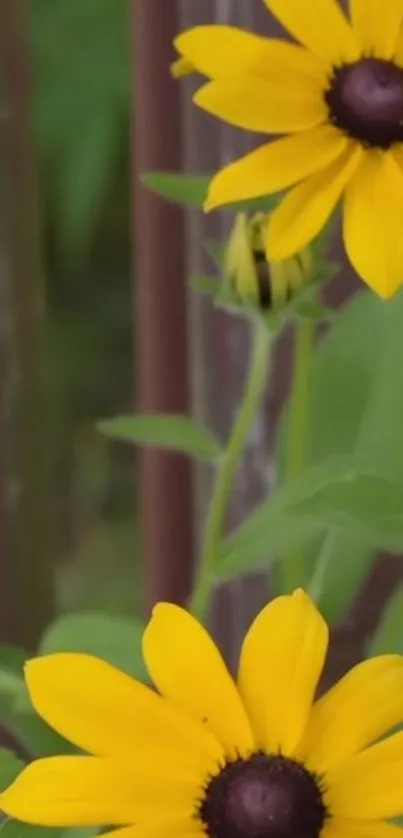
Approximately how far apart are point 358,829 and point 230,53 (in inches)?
6.7

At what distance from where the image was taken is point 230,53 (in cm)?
33

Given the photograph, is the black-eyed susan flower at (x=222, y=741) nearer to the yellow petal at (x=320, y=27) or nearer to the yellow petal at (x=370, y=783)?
the yellow petal at (x=370, y=783)

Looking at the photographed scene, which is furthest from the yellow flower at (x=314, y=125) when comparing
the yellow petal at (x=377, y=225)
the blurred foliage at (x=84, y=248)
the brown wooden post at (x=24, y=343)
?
the blurred foliage at (x=84, y=248)

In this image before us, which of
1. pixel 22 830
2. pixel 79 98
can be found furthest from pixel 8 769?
pixel 79 98

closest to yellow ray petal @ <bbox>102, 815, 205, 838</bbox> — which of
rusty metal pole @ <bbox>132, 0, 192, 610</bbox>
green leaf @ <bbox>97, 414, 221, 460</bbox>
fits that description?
A: green leaf @ <bbox>97, 414, 221, 460</bbox>

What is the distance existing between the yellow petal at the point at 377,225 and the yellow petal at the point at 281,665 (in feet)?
0.24

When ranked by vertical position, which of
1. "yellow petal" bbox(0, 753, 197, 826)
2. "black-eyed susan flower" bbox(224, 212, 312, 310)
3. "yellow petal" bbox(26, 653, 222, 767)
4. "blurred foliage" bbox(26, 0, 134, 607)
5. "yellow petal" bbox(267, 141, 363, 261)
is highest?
"yellow petal" bbox(267, 141, 363, 261)

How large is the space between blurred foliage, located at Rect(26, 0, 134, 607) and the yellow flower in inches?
23.3

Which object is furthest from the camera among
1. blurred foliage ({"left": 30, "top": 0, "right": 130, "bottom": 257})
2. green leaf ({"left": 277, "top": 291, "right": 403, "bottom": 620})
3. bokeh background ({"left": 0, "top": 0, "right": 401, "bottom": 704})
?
blurred foliage ({"left": 30, "top": 0, "right": 130, "bottom": 257})

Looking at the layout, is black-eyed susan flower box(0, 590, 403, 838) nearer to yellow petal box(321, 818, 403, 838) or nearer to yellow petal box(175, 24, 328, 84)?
yellow petal box(321, 818, 403, 838)

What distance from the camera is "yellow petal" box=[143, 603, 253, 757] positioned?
308 millimetres

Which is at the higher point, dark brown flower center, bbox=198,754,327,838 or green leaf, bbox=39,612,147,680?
dark brown flower center, bbox=198,754,327,838

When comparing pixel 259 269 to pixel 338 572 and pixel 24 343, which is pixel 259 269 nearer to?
pixel 338 572

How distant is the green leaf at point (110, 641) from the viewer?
1.24ft
